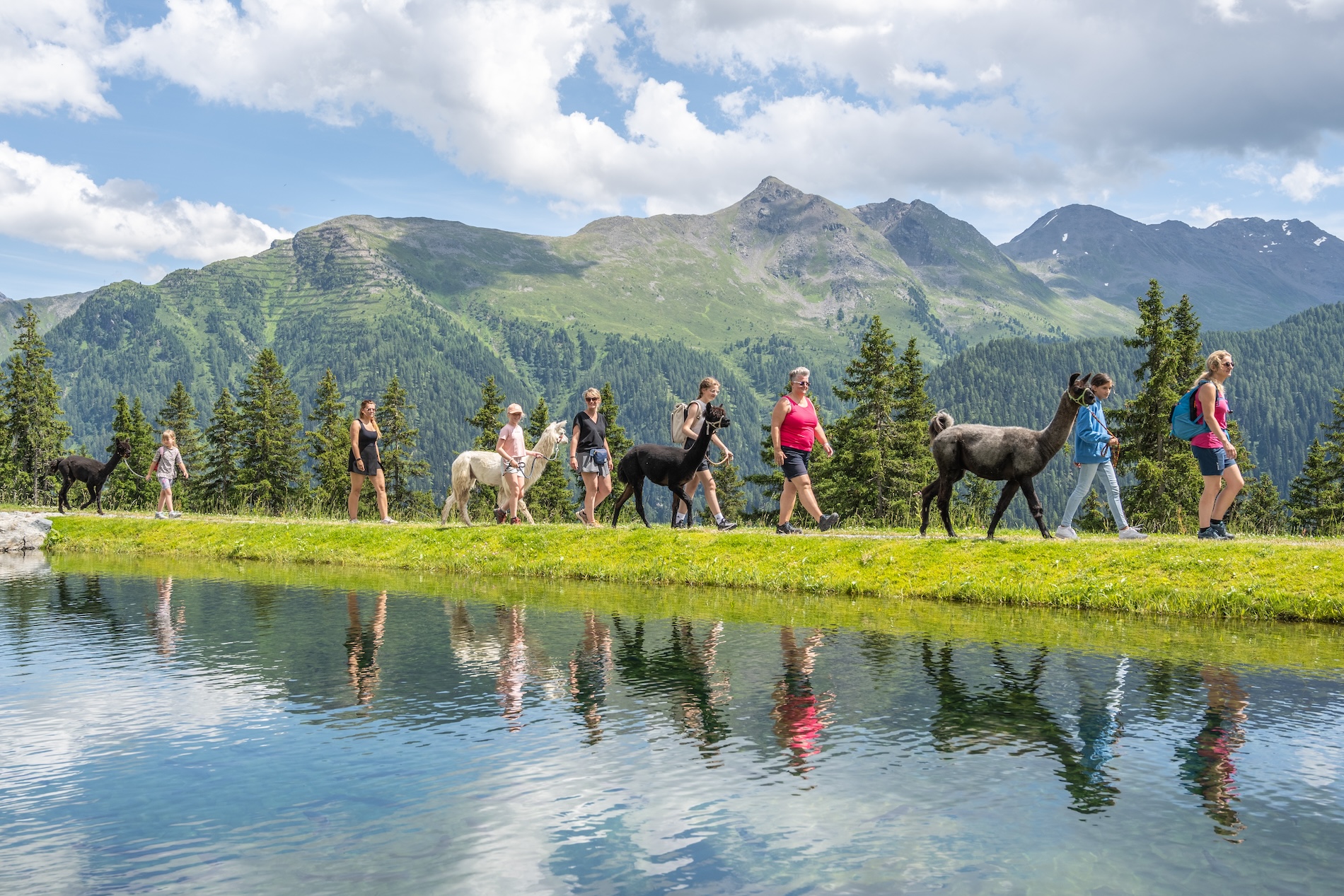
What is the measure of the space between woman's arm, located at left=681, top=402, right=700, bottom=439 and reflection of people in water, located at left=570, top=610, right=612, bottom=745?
7.57 m

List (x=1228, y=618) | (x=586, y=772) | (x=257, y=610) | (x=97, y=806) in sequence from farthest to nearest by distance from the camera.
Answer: (x=257, y=610), (x=1228, y=618), (x=586, y=772), (x=97, y=806)

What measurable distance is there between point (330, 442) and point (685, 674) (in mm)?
73408

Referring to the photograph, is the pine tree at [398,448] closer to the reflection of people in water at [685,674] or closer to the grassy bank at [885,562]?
the grassy bank at [885,562]

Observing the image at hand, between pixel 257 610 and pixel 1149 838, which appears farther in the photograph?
pixel 257 610

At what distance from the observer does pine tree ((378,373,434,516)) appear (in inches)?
2953

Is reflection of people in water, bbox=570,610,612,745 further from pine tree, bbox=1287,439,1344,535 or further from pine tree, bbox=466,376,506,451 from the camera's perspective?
pine tree, bbox=1287,439,1344,535

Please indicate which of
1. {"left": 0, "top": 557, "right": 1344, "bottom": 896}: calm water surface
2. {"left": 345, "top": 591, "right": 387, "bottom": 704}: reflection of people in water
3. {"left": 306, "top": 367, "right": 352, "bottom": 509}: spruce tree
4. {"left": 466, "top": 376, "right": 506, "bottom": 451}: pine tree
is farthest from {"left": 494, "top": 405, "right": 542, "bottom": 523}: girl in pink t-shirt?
{"left": 306, "top": 367, "right": 352, "bottom": 509}: spruce tree

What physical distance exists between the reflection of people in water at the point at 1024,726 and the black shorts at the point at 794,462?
9030mm

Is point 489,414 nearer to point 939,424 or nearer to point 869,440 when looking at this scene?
point 869,440

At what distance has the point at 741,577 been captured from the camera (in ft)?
62.3

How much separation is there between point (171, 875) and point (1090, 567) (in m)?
15.0

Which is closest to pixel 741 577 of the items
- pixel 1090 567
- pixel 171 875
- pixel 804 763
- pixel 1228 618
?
pixel 1090 567

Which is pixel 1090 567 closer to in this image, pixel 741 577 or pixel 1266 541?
pixel 1266 541

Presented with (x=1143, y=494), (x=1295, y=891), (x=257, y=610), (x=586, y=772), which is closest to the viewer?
(x=1295, y=891)
